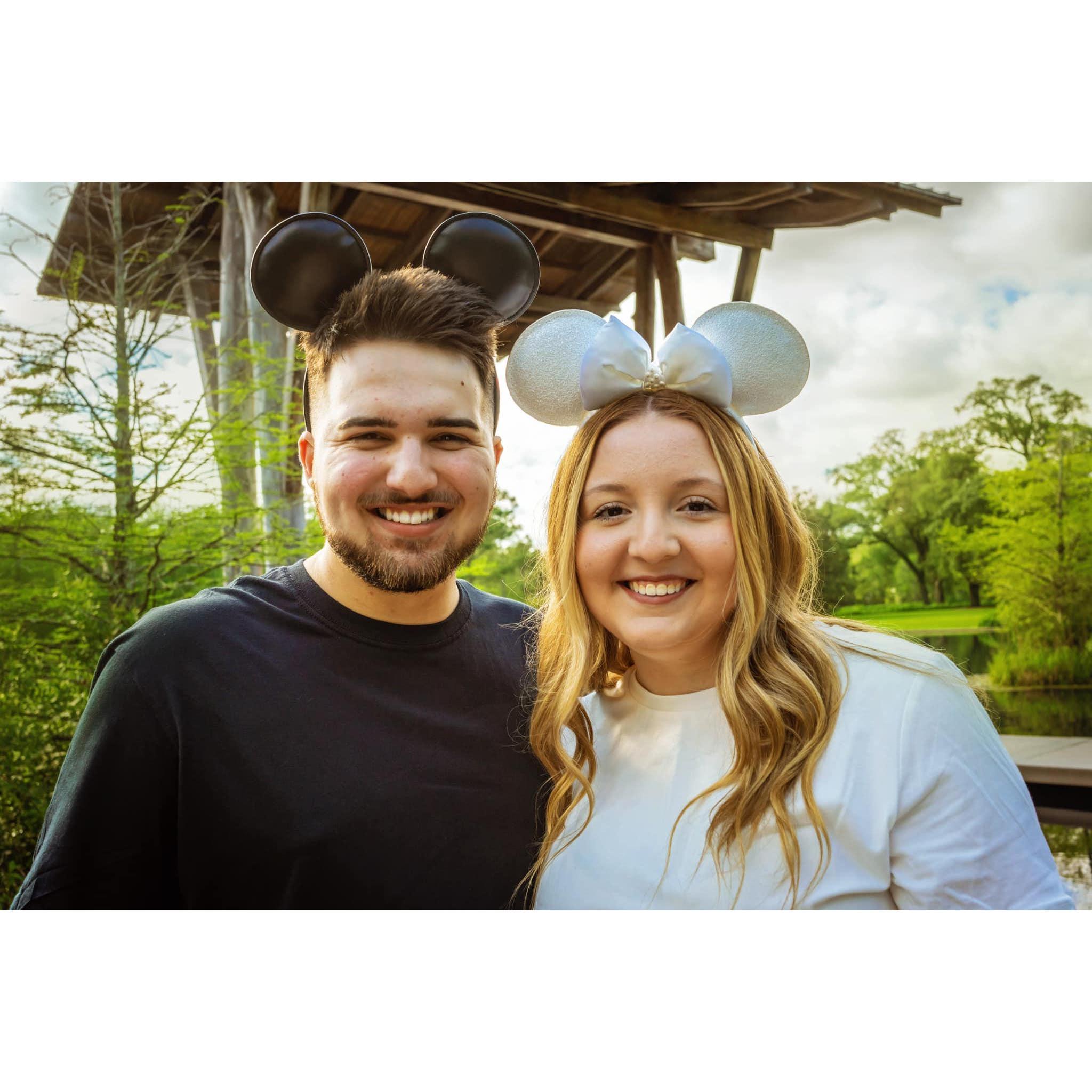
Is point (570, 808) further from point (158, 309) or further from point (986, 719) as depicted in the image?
point (158, 309)

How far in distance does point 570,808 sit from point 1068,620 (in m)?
2.64

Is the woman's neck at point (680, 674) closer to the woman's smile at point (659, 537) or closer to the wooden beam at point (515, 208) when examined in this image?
the woman's smile at point (659, 537)

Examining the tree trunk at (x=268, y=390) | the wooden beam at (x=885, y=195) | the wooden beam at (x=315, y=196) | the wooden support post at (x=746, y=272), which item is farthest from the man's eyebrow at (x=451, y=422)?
the wooden support post at (x=746, y=272)

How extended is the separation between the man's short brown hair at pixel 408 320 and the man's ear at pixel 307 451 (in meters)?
0.07

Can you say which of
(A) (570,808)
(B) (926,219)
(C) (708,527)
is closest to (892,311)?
(B) (926,219)

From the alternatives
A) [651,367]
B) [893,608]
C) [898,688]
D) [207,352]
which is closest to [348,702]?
[651,367]

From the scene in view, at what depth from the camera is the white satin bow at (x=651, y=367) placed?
5.26 feet

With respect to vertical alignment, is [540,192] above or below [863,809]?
above

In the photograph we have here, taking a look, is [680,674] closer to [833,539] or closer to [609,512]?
[609,512]

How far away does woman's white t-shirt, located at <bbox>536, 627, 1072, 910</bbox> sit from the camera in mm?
1389

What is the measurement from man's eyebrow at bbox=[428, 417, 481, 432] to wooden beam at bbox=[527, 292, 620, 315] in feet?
9.34

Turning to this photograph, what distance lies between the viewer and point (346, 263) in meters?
1.76

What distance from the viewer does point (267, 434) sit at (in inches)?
137

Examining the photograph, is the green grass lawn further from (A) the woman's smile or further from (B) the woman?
(A) the woman's smile
